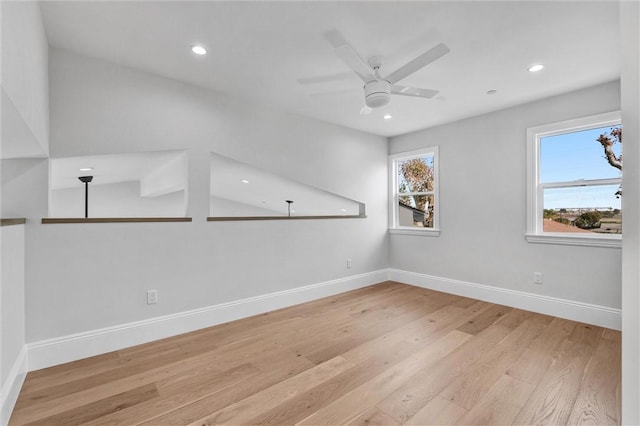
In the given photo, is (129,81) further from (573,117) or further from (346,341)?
(573,117)

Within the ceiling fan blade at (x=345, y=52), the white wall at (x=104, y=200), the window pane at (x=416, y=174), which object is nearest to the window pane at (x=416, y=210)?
the window pane at (x=416, y=174)

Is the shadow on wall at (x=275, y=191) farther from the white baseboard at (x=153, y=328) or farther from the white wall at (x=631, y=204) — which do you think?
the white wall at (x=631, y=204)

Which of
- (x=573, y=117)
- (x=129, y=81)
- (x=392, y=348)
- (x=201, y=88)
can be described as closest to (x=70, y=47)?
(x=129, y=81)

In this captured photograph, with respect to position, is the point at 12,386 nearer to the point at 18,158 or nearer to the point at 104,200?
the point at 18,158

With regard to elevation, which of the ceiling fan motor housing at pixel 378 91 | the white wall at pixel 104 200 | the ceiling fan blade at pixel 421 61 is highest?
the ceiling fan blade at pixel 421 61

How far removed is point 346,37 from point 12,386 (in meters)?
3.03

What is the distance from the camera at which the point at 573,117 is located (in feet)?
10.0

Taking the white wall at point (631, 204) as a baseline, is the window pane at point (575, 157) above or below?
above

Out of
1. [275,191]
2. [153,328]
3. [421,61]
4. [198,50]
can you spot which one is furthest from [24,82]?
[275,191]

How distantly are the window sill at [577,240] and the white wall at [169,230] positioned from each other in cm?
226

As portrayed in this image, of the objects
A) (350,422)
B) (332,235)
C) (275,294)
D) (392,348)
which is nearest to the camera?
(350,422)

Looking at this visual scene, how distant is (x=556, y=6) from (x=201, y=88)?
9.24ft

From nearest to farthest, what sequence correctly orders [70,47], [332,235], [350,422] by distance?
[350,422], [70,47], [332,235]

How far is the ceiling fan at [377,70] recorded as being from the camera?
1.95 m
